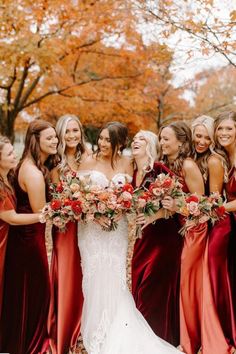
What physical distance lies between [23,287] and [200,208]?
6.55 feet

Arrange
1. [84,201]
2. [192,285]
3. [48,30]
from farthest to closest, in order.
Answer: [48,30] < [192,285] < [84,201]

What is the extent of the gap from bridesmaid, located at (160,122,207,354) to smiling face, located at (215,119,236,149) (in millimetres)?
354

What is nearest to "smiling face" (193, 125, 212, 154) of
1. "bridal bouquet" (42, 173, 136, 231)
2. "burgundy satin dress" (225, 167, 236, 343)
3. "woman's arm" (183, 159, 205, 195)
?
"woman's arm" (183, 159, 205, 195)

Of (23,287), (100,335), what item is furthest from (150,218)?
(23,287)

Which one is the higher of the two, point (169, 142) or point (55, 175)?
point (169, 142)

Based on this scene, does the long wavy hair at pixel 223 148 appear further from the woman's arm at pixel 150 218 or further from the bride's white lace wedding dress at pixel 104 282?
the bride's white lace wedding dress at pixel 104 282

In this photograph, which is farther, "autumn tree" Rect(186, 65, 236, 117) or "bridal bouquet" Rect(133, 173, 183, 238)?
"autumn tree" Rect(186, 65, 236, 117)

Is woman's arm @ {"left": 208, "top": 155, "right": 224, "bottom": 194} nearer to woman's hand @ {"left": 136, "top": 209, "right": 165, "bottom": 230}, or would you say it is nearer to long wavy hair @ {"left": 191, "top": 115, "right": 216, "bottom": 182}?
long wavy hair @ {"left": 191, "top": 115, "right": 216, "bottom": 182}

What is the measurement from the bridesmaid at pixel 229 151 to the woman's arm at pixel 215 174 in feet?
0.21

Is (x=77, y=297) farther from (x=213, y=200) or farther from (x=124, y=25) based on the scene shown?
(x=124, y=25)

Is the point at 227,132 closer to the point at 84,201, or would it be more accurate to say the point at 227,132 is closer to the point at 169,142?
the point at 169,142

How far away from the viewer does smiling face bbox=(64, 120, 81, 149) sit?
5.73m

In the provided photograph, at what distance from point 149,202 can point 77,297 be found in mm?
1461

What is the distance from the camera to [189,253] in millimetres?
5316
